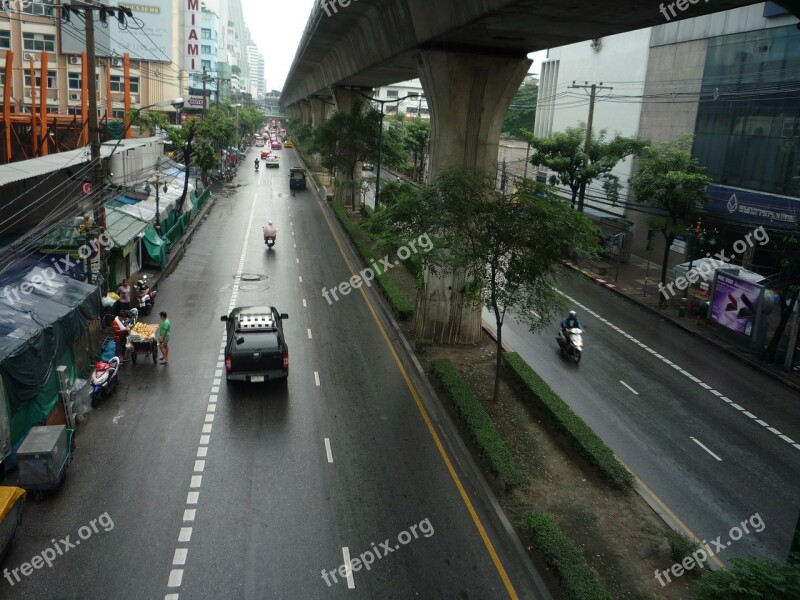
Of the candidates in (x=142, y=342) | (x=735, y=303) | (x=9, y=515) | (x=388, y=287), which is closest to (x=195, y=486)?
(x=9, y=515)

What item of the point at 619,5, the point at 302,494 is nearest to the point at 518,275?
the point at 619,5

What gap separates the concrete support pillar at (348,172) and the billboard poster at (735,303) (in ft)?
91.5

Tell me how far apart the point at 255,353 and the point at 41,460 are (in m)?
6.23

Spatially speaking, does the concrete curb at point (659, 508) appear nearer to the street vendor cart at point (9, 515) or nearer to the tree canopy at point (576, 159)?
the street vendor cart at point (9, 515)

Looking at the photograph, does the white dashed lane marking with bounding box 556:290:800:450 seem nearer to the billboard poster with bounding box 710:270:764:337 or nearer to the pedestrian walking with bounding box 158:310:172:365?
the billboard poster with bounding box 710:270:764:337

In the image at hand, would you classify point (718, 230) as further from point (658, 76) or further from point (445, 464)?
point (445, 464)

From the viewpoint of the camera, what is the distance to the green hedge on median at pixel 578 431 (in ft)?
45.1

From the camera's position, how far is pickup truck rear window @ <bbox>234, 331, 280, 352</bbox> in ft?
57.6

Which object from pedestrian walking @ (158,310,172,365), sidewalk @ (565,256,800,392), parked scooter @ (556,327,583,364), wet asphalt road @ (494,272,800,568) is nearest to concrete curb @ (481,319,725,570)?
wet asphalt road @ (494,272,800,568)

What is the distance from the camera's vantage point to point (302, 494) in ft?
42.8

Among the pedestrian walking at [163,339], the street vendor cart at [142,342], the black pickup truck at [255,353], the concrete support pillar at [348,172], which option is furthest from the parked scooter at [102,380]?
the concrete support pillar at [348,172]

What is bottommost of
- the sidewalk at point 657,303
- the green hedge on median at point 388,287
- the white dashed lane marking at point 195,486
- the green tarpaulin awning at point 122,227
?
the white dashed lane marking at point 195,486

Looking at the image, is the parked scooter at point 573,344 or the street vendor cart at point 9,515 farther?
the parked scooter at point 573,344

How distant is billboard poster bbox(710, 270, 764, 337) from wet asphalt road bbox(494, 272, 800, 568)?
1.39m
